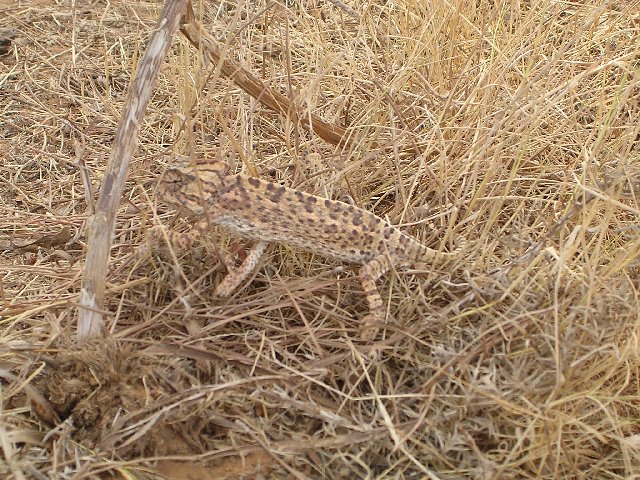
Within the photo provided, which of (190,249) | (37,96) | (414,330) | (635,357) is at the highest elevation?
(635,357)

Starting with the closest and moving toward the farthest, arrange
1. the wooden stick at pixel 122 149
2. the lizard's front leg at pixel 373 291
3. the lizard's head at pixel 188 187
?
the wooden stick at pixel 122 149
the lizard's front leg at pixel 373 291
the lizard's head at pixel 188 187

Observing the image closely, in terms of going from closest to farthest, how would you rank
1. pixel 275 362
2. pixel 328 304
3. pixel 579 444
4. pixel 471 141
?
pixel 579 444 < pixel 275 362 < pixel 328 304 < pixel 471 141

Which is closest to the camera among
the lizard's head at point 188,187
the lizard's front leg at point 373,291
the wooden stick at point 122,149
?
the wooden stick at point 122,149

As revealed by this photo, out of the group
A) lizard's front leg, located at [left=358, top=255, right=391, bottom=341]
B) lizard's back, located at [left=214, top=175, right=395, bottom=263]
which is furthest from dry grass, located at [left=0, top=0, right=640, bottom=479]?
lizard's back, located at [left=214, top=175, right=395, bottom=263]

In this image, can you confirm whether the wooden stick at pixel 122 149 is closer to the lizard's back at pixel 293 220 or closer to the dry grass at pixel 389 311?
the dry grass at pixel 389 311

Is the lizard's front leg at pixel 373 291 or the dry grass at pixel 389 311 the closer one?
the dry grass at pixel 389 311

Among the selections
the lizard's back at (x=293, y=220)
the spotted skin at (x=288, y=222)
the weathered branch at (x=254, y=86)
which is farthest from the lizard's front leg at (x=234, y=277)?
the weathered branch at (x=254, y=86)

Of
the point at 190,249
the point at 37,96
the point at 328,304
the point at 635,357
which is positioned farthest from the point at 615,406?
the point at 37,96

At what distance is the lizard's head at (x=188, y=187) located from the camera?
3.08 meters

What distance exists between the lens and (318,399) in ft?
9.11

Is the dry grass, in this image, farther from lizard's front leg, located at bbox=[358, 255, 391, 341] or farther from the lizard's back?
the lizard's back

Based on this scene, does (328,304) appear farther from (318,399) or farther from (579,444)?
(579,444)

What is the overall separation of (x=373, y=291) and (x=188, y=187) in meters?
0.98

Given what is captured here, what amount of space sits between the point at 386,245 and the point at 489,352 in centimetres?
70
